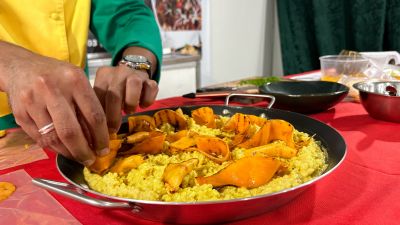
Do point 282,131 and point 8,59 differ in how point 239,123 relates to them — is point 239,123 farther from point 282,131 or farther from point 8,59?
point 8,59

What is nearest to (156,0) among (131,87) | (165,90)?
(165,90)

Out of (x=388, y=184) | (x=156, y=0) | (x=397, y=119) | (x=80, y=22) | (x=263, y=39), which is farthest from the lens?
(x=263, y=39)

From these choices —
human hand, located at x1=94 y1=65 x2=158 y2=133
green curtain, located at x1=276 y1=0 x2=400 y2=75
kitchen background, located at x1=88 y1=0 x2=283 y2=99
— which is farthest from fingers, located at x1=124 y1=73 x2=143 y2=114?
green curtain, located at x1=276 y1=0 x2=400 y2=75

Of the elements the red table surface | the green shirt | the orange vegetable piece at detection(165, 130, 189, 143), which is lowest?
the red table surface

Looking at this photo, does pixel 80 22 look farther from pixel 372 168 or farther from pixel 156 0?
pixel 156 0

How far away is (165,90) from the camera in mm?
2320

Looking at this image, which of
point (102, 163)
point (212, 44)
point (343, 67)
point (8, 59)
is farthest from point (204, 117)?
point (212, 44)

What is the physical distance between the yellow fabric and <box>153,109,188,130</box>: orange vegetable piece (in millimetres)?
523

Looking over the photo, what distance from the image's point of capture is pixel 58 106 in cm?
51

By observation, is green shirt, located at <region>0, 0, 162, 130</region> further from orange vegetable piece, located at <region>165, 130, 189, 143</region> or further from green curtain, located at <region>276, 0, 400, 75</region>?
green curtain, located at <region>276, 0, 400, 75</region>

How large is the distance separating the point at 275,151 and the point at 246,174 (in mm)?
125

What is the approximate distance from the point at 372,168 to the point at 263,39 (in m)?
2.61

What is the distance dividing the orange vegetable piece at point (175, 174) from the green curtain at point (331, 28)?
2309 millimetres

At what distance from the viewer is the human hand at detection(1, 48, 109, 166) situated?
51cm
